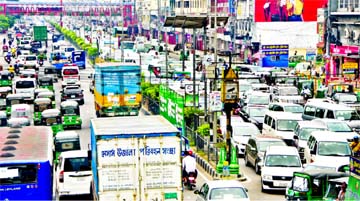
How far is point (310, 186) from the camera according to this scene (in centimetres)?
2233

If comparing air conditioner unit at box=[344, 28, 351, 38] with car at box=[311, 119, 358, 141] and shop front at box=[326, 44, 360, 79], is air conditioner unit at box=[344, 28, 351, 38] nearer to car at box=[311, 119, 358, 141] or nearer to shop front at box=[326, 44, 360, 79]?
shop front at box=[326, 44, 360, 79]

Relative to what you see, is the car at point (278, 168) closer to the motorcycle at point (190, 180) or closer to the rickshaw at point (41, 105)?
the motorcycle at point (190, 180)

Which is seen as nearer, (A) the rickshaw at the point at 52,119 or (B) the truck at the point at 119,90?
(A) the rickshaw at the point at 52,119

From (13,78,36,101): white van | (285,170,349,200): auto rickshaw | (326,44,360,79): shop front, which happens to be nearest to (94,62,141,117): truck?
(13,78,36,101): white van

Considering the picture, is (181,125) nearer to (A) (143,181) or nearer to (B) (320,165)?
(B) (320,165)

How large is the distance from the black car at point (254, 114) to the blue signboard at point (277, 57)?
98.5 feet

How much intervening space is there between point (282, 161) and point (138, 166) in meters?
7.61

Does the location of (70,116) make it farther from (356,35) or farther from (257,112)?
(356,35)

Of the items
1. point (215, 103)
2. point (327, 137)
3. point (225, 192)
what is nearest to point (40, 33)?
point (215, 103)

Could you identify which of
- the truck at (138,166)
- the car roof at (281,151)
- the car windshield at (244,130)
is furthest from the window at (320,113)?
the truck at (138,166)

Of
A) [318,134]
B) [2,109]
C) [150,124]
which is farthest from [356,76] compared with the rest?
[150,124]

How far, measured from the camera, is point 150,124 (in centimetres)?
2259

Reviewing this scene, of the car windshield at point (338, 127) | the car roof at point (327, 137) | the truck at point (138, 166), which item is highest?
the truck at point (138, 166)

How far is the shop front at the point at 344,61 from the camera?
64.6 m
